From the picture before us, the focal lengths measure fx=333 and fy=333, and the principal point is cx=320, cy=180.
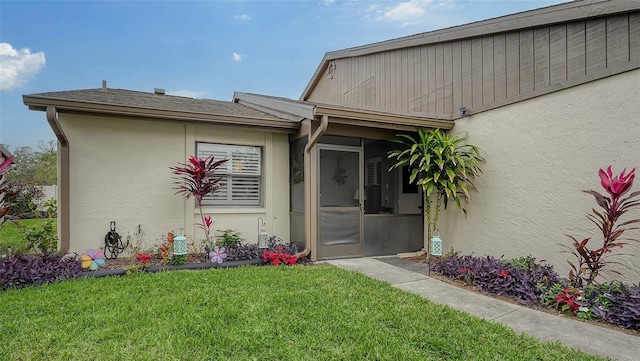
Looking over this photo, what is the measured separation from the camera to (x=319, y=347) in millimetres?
2652

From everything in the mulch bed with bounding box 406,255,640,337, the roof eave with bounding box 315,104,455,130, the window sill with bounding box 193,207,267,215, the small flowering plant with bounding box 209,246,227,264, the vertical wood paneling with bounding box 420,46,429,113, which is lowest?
the mulch bed with bounding box 406,255,640,337

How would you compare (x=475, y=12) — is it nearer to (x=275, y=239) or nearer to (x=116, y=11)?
(x=275, y=239)

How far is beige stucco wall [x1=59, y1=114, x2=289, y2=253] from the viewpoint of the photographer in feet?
18.0

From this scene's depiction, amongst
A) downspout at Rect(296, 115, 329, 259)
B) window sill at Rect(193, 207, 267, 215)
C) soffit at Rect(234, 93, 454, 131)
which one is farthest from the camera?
window sill at Rect(193, 207, 267, 215)

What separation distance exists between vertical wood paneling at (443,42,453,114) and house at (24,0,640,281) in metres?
0.03

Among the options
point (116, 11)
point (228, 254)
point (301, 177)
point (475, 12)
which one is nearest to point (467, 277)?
point (301, 177)

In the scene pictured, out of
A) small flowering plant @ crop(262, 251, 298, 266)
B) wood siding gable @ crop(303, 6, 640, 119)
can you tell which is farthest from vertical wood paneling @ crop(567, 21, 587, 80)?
small flowering plant @ crop(262, 251, 298, 266)

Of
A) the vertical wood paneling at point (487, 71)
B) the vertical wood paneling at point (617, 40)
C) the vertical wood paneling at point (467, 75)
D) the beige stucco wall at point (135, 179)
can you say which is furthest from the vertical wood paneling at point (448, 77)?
the beige stucco wall at point (135, 179)

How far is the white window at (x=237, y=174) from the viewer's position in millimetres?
6474

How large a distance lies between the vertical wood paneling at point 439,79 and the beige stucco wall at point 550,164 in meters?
0.93

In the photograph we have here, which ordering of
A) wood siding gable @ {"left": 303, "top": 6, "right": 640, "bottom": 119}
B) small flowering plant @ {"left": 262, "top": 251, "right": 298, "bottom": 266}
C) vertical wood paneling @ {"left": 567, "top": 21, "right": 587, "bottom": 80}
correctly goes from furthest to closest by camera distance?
1. small flowering plant @ {"left": 262, "top": 251, "right": 298, "bottom": 266}
2. vertical wood paneling @ {"left": 567, "top": 21, "right": 587, "bottom": 80}
3. wood siding gable @ {"left": 303, "top": 6, "right": 640, "bottom": 119}

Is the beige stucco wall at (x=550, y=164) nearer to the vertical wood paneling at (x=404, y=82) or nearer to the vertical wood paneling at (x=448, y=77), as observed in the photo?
the vertical wood paneling at (x=448, y=77)

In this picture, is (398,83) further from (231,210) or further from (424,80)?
(231,210)

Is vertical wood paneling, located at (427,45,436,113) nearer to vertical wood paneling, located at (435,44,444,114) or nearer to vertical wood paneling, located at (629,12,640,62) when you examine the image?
vertical wood paneling, located at (435,44,444,114)
